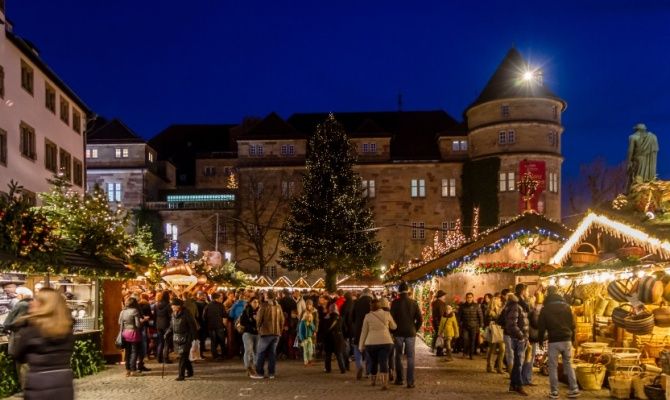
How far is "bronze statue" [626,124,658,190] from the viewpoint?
1593 cm

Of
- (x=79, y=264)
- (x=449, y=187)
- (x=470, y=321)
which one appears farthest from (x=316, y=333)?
(x=449, y=187)

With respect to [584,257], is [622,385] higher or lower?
lower

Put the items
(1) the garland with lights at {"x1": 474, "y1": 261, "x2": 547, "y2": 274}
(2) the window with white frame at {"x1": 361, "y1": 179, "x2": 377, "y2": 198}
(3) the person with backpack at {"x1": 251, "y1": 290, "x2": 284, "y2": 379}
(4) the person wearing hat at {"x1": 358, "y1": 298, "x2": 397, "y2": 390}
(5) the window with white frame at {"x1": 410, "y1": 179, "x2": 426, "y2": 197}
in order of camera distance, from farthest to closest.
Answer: (2) the window with white frame at {"x1": 361, "y1": 179, "x2": 377, "y2": 198}, (5) the window with white frame at {"x1": 410, "y1": 179, "x2": 426, "y2": 197}, (1) the garland with lights at {"x1": 474, "y1": 261, "x2": 547, "y2": 274}, (3) the person with backpack at {"x1": 251, "y1": 290, "x2": 284, "y2": 379}, (4) the person wearing hat at {"x1": 358, "y1": 298, "x2": 397, "y2": 390}

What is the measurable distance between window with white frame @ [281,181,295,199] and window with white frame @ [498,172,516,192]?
16164 millimetres

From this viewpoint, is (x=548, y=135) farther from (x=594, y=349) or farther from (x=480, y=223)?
(x=594, y=349)

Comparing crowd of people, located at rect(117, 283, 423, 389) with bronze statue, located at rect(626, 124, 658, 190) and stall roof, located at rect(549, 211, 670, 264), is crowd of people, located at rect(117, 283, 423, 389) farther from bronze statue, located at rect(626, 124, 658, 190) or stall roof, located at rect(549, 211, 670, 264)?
bronze statue, located at rect(626, 124, 658, 190)

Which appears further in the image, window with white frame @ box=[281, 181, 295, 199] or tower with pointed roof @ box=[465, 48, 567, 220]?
window with white frame @ box=[281, 181, 295, 199]

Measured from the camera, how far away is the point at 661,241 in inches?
498

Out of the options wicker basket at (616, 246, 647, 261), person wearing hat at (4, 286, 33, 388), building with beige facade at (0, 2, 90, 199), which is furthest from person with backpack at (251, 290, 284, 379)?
building with beige facade at (0, 2, 90, 199)

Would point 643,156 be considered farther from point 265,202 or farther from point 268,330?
point 265,202

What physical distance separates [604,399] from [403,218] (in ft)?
172

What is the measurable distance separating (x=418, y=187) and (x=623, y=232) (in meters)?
50.8

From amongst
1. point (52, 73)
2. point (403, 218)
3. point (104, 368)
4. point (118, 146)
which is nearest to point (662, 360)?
point (104, 368)

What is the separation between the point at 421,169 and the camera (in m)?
65.6
